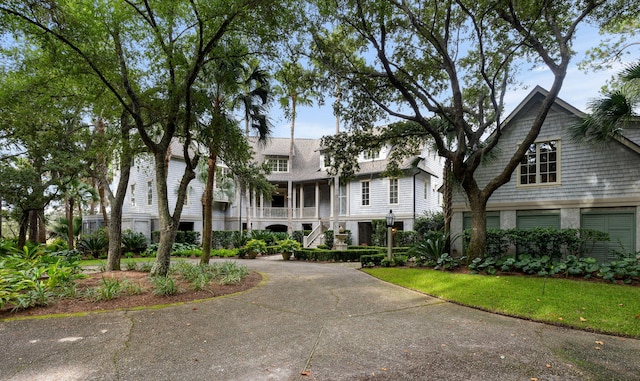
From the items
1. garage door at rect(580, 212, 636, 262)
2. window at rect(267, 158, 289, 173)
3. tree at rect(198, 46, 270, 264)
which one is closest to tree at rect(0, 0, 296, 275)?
tree at rect(198, 46, 270, 264)

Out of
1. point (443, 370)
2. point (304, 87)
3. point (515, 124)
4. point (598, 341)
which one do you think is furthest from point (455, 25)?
point (443, 370)

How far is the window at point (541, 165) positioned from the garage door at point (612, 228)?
5.64ft

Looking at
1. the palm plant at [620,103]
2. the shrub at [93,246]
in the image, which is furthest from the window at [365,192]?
the shrub at [93,246]

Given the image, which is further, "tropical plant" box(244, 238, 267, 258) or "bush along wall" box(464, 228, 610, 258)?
"tropical plant" box(244, 238, 267, 258)

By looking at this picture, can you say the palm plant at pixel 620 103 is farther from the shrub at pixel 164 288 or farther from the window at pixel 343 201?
the window at pixel 343 201

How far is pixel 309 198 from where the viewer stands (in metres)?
27.4

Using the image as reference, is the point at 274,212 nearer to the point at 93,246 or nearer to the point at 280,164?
the point at 280,164

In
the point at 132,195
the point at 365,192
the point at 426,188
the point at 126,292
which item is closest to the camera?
the point at 126,292

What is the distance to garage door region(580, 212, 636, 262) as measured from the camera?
33.9ft

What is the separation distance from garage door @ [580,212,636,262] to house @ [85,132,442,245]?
8821mm

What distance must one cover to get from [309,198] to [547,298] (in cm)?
2160

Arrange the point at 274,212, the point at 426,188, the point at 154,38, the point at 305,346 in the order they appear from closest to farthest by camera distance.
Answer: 1. the point at 305,346
2. the point at 154,38
3. the point at 426,188
4. the point at 274,212

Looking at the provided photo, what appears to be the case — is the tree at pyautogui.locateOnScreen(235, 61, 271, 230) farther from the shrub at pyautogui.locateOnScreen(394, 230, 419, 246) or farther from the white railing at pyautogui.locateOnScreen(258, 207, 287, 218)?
the white railing at pyautogui.locateOnScreen(258, 207, 287, 218)

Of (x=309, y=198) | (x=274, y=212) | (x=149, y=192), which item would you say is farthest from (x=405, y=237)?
(x=149, y=192)
